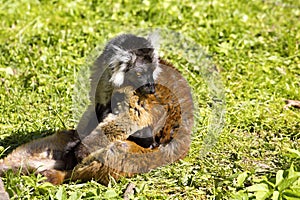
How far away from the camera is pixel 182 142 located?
5.11 metres

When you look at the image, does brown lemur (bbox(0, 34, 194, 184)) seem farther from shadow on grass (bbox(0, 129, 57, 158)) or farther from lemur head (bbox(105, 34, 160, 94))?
shadow on grass (bbox(0, 129, 57, 158))

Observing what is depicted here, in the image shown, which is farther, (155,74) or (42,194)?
(155,74)

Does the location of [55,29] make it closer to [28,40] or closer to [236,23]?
[28,40]

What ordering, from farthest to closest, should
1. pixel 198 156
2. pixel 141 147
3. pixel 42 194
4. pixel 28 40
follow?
pixel 28 40 → pixel 198 156 → pixel 141 147 → pixel 42 194

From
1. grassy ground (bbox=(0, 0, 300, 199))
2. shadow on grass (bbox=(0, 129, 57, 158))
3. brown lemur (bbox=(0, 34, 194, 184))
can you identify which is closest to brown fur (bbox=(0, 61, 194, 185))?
brown lemur (bbox=(0, 34, 194, 184))

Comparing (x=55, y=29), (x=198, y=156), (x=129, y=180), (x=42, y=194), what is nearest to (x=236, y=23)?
(x=55, y=29)

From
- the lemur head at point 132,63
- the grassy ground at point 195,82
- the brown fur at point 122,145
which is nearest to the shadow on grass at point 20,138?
the grassy ground at point 195,82

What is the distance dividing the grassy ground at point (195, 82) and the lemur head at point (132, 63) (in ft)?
2.47

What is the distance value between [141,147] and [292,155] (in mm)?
1207

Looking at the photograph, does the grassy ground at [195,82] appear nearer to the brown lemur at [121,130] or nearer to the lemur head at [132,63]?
the brown lemur at [121,130]

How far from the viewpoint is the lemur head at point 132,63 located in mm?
4938

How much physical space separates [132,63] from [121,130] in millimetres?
560

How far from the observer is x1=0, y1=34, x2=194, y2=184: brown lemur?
4809mm

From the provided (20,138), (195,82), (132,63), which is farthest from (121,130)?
(195,82)
